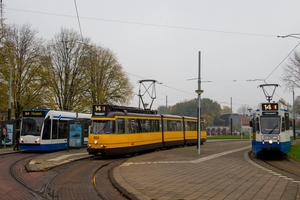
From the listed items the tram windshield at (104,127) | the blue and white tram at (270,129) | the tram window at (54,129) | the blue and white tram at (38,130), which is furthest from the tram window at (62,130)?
the blue and white tram at (270,129)

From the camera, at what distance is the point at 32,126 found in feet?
80.6

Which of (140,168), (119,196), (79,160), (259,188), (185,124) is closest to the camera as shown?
(119,196)

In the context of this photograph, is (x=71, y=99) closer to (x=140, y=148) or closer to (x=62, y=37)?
(x=62, y=37)

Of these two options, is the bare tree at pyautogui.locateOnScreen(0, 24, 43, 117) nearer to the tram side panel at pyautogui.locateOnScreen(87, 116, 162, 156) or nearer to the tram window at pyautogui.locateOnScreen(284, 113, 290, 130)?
the tram side panel at pyautogui.locateOnScreen(87, 116, 162, 156)

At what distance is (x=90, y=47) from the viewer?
46125mm

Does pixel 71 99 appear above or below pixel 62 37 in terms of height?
below

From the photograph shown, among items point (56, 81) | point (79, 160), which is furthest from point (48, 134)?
point (56, 81)

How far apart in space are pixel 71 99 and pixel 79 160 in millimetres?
26898

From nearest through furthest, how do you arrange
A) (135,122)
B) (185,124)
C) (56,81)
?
(135,122) → (185,124) → (56,81)

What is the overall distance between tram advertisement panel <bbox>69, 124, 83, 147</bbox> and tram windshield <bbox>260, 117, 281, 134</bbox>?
1173cm

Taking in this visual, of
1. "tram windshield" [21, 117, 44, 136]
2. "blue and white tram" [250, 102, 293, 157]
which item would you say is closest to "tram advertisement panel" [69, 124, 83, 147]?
"tram windshield" [21, 117, 44, 136]

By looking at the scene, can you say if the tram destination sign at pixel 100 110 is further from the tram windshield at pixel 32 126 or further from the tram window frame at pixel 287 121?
the tram window frame at pixel 287 121

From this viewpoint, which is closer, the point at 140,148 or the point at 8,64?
the point at 140,148

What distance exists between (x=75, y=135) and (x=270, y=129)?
41.4ft
